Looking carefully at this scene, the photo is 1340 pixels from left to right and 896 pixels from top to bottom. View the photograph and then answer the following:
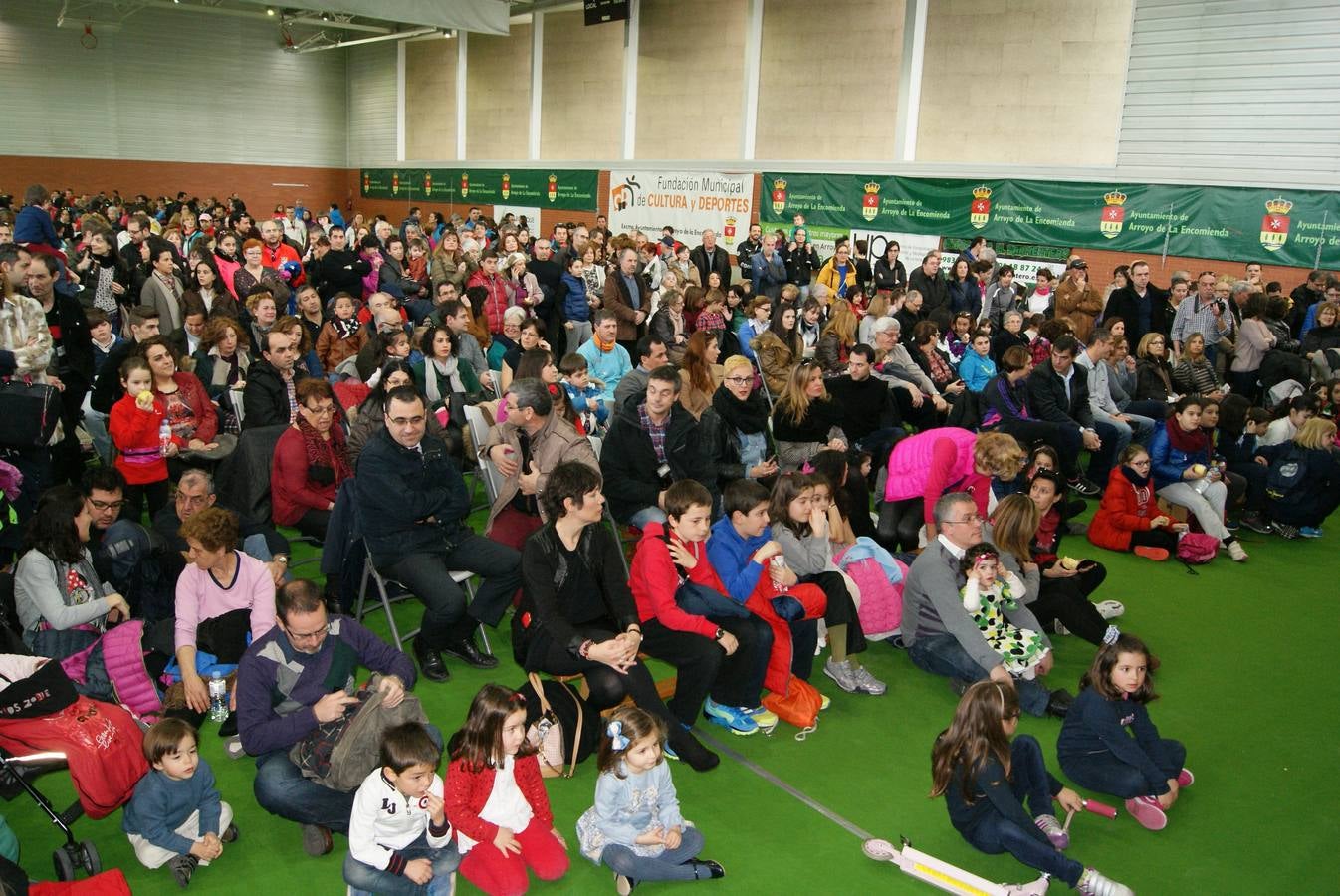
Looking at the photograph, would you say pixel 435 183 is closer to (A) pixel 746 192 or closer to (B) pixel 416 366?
(A) pixel 746 192

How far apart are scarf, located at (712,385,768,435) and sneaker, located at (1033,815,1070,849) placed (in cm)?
314

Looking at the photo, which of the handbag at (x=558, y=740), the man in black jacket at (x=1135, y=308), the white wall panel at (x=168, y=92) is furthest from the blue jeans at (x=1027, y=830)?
the white wall panel at (x=168, y=92)

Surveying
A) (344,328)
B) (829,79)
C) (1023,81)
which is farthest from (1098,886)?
(829,79)

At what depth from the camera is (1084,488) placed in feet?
26.4

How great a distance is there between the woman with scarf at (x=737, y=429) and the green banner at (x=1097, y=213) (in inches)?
369

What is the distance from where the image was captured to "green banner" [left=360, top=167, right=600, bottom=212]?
861 inches

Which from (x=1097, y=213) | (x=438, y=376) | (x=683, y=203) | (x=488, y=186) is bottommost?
(x=438, y=376)

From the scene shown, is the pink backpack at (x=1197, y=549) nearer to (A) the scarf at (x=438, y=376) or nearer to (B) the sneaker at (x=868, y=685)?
(B) the sneaker at (x=868, y=685)

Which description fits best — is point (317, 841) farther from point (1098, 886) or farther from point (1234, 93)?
point (1234, 93)

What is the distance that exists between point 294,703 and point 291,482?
181 centimetres

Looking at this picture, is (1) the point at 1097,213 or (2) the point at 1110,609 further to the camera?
(1) the point at 1097,213

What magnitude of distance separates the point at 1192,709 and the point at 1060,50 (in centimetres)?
1207

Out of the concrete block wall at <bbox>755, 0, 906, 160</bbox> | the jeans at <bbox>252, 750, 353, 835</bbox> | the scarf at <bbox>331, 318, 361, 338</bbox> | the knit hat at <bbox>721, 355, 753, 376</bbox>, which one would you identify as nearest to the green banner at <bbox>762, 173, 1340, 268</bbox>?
the concrete block wall at <bbox>755, 0, 906, 160</bbox>

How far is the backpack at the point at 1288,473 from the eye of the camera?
7371mm
